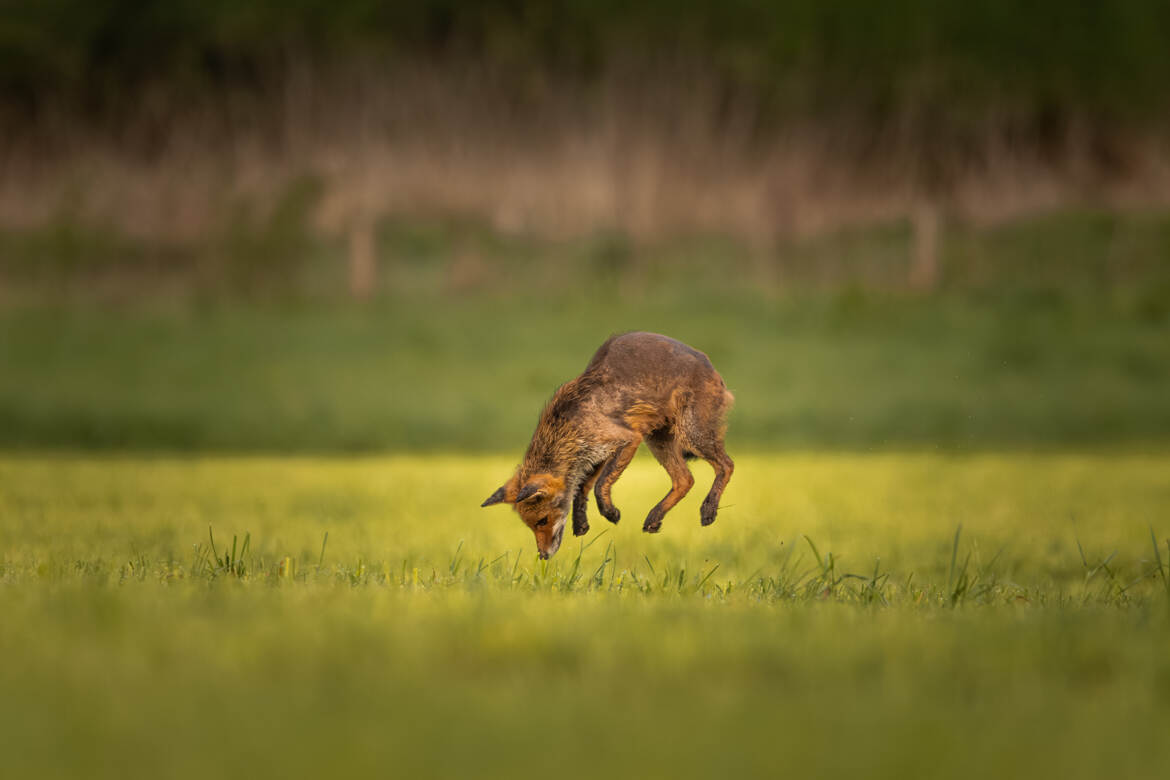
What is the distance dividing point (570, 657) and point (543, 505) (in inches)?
24.9

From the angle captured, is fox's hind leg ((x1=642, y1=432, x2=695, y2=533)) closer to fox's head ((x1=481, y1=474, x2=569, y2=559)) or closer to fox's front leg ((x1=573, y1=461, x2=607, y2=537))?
fox's front leg ((x1=573, y1=461, x2=607, y2=537))

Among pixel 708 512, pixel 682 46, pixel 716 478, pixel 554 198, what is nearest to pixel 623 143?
pixel 554 198

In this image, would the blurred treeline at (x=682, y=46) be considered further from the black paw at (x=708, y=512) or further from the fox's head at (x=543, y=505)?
the black paw at (x=708, y=512)

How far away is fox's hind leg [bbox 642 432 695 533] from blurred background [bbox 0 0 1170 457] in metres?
10.8

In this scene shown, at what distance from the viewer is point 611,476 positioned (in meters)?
2.81

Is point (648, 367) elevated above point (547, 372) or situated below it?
below

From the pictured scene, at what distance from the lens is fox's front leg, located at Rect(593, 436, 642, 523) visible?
109 inches

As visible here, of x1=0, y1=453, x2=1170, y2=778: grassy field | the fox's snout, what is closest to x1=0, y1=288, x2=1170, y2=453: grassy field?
x1=0, y1=453, x2=1170, y2=778: grassy field

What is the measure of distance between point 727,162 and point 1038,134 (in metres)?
4.49

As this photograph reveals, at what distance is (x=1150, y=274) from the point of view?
15664 millimetres

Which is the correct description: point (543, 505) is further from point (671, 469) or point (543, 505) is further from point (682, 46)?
point (682, 46)

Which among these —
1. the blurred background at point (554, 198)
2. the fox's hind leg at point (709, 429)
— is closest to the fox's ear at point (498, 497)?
the fox's hind leg at point (709, 429)

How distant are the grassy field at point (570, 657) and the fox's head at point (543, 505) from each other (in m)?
0.19

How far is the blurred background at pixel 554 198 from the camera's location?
47.2 ft
